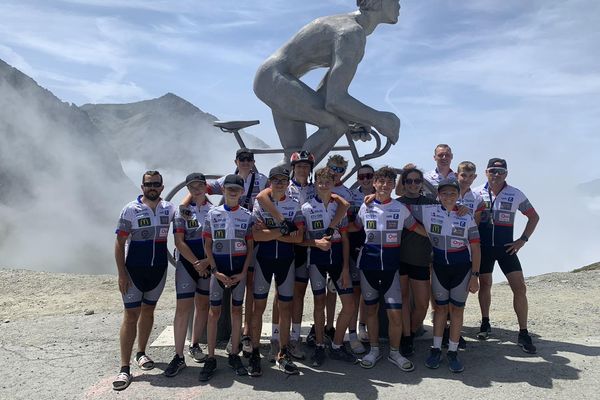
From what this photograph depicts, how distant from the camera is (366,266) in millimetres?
4410

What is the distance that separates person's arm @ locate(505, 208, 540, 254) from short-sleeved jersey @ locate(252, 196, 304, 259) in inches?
99.6

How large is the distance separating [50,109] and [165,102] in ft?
110

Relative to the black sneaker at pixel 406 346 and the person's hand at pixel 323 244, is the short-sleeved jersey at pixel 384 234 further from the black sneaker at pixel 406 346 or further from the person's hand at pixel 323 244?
the black sneaker at pixel 406 346

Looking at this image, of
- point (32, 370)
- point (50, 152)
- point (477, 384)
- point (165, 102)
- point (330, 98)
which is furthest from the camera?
point (165, 102)

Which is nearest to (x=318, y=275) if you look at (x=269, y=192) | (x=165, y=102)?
(x=269, y=192)

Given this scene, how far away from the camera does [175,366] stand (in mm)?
4371

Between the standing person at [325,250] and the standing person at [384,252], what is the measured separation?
19 centimetres

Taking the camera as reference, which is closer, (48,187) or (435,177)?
(435,177)

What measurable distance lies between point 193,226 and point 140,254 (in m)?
0.57

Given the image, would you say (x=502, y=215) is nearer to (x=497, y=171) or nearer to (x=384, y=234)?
(x=497, y=171)

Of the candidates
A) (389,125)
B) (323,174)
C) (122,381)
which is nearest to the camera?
(122,381)

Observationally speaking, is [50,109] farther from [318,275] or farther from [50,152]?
[318,275]

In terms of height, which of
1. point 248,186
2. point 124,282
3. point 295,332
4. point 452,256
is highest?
point 248,186

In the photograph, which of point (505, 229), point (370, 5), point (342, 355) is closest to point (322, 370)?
point (342, 355)
